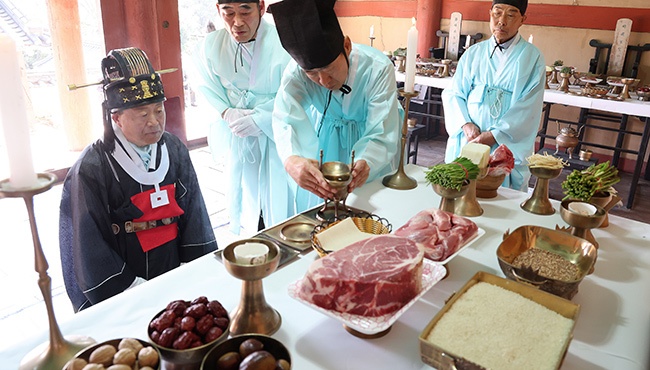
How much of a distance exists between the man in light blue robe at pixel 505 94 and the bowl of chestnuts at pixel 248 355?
243cm

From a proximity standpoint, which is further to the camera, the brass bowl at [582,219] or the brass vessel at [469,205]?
the brass vessel at [469,205]

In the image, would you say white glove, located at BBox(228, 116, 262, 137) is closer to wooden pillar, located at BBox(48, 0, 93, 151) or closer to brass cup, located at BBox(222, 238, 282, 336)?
brass cup, located at BBox(222, 238, 282, 336)

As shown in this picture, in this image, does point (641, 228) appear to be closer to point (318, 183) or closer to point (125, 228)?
point (318, 183)

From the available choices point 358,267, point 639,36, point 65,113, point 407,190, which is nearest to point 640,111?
point 639,36

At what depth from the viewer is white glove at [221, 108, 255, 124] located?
3.21 meters

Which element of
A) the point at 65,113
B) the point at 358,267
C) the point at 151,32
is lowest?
the point at 65,113

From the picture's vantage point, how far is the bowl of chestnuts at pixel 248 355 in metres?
0.97

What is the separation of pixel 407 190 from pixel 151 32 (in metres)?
3.97

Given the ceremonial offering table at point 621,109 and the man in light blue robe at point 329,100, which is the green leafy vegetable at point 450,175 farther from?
the ceremonial offering table at point 621,109

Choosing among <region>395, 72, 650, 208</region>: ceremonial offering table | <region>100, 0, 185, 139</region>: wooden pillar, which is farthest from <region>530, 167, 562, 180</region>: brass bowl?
<region>100, 0, 185, 139</region>: wooden pillar

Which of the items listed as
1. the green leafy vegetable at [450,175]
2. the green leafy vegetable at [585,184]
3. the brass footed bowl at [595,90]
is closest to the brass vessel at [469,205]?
the green leafy vegetable at [450,175]

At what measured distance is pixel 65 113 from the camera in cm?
539

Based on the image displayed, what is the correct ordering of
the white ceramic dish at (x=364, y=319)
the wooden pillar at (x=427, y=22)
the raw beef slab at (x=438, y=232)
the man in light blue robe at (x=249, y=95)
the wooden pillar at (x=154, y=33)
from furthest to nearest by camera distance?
the wooden pillar at (x=427, y=22), the wooden pillar at (x=154, y=33), the man in light blue robe at (x=249, y=95), the raw beef slab at (x=438, y=232), the white ceramic dish at (x=364, y=319)

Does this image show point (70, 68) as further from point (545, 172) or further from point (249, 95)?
point (545, 172)
